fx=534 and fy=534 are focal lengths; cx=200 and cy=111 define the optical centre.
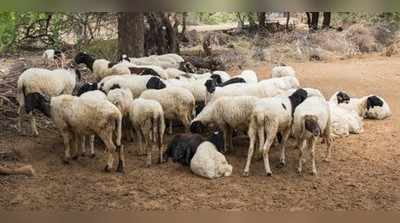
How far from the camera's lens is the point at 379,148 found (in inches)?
369

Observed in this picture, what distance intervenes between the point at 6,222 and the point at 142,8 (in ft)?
3.80

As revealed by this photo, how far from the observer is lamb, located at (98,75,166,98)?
9.73 m

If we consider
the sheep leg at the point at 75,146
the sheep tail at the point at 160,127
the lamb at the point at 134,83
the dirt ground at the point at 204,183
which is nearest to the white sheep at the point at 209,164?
the dirt ground at the point at 204,183

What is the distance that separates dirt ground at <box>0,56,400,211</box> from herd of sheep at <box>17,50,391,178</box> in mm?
210

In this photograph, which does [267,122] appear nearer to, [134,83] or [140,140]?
[140,140]

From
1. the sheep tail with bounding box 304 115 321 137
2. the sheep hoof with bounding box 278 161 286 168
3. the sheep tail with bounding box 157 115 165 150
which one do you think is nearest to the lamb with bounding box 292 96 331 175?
the sheep tail with bounding box 304 115 321 137

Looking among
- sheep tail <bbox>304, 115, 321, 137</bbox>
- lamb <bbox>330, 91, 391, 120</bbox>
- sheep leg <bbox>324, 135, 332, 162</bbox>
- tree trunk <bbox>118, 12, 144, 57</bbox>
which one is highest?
tree trunk <bbox>118, 12, 144, 57</bbox>

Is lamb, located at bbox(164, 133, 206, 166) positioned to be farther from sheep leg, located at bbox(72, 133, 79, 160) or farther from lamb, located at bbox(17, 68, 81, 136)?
lamb, located at bbox(17, 68, 81, 136)

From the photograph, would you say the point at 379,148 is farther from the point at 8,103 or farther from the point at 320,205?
the point at 8,103

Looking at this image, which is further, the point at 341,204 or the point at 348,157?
the point at 348,157

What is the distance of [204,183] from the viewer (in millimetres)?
7539

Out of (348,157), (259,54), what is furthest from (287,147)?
(259,54)

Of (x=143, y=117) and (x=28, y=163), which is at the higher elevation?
(x=143, y=117)
